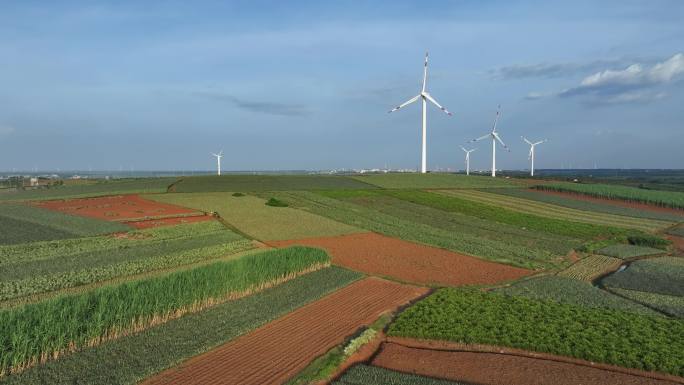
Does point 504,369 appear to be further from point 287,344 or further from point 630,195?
point 630,195

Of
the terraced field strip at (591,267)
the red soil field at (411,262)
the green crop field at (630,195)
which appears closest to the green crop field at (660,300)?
the terraced field strip at (591,267)

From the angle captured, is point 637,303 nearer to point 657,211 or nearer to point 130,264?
point 130,264

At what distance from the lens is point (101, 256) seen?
26172 millimetres

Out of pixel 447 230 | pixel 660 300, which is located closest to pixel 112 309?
pixel 660 300

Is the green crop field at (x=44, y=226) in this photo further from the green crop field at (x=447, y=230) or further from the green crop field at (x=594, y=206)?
the green crop field at (x=594, y=206)

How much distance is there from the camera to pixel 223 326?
16297 mm

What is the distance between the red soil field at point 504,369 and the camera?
12.9m

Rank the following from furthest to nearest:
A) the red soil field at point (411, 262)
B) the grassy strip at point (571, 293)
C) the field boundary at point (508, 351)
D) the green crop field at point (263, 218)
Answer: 1. the green crop field at point (263, 218)
2. the red soil field at point (411, 262)
3. the grassy strip at point (571, 293)
4. the field boundary at point (508, 351)

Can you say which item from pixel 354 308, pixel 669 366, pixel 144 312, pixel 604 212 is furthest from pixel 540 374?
pixel 604 212

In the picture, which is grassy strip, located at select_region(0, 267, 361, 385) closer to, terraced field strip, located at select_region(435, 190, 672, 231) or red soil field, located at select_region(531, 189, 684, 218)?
terraced field strip, located at select_region(435, 190, 672, 231)

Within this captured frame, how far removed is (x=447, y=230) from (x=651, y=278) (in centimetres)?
1875

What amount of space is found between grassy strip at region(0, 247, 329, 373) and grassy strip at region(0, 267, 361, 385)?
38cm

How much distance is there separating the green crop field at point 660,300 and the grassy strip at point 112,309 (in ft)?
58.7

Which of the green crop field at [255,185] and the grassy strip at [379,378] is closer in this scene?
the grassy strip at [379,378]
